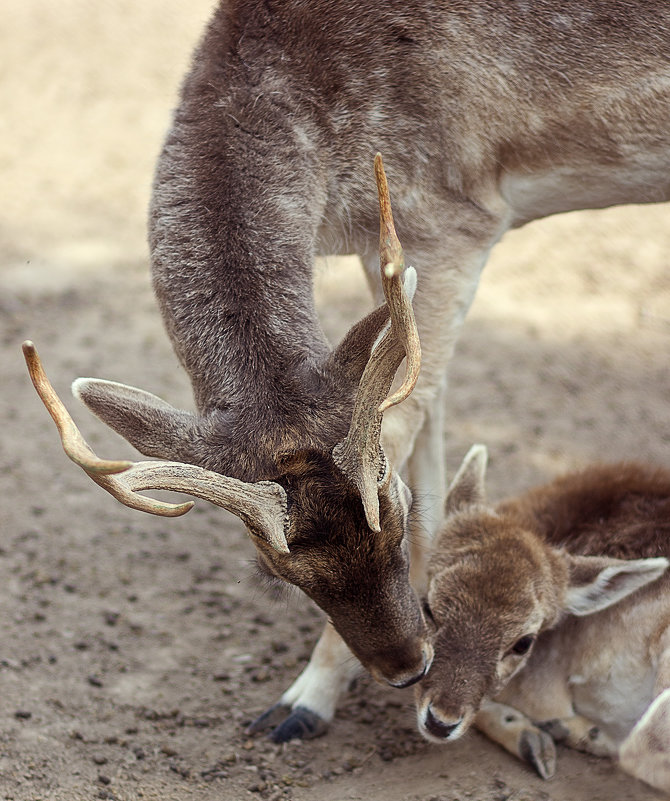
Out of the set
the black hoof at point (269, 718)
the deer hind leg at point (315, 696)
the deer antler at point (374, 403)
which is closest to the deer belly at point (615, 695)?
the deer hind leg at point (315, 696)

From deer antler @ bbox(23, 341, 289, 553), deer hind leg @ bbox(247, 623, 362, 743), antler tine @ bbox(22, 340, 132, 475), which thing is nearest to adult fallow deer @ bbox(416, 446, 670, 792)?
deer hind leg @ bbox(247, 623, 362, 743)

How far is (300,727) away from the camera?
462cm

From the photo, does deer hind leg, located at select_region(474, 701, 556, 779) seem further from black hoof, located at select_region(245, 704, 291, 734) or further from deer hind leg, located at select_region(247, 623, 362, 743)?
black hoof, located at select_region(245, 704, 291, 734)

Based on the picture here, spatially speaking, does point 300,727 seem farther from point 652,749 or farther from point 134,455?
point 134,455

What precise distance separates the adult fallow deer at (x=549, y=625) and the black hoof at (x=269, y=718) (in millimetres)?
860

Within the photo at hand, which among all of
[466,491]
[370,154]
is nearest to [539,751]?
[466,491]

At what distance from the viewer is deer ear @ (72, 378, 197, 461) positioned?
11.6 feet

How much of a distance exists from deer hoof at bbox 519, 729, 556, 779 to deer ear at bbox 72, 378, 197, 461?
186 centimetres

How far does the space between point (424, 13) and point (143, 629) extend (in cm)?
320

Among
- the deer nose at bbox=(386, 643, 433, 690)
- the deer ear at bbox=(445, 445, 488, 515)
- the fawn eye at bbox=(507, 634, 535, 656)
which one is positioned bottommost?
the fawn eye at bbox=(507, 634, 535, 656)

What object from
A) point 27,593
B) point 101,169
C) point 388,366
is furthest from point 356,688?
point 101,169

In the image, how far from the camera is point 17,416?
23.7 ft

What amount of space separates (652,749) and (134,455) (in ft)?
12.8

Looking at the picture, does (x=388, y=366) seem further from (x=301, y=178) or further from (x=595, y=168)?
(x=595, y=168)
